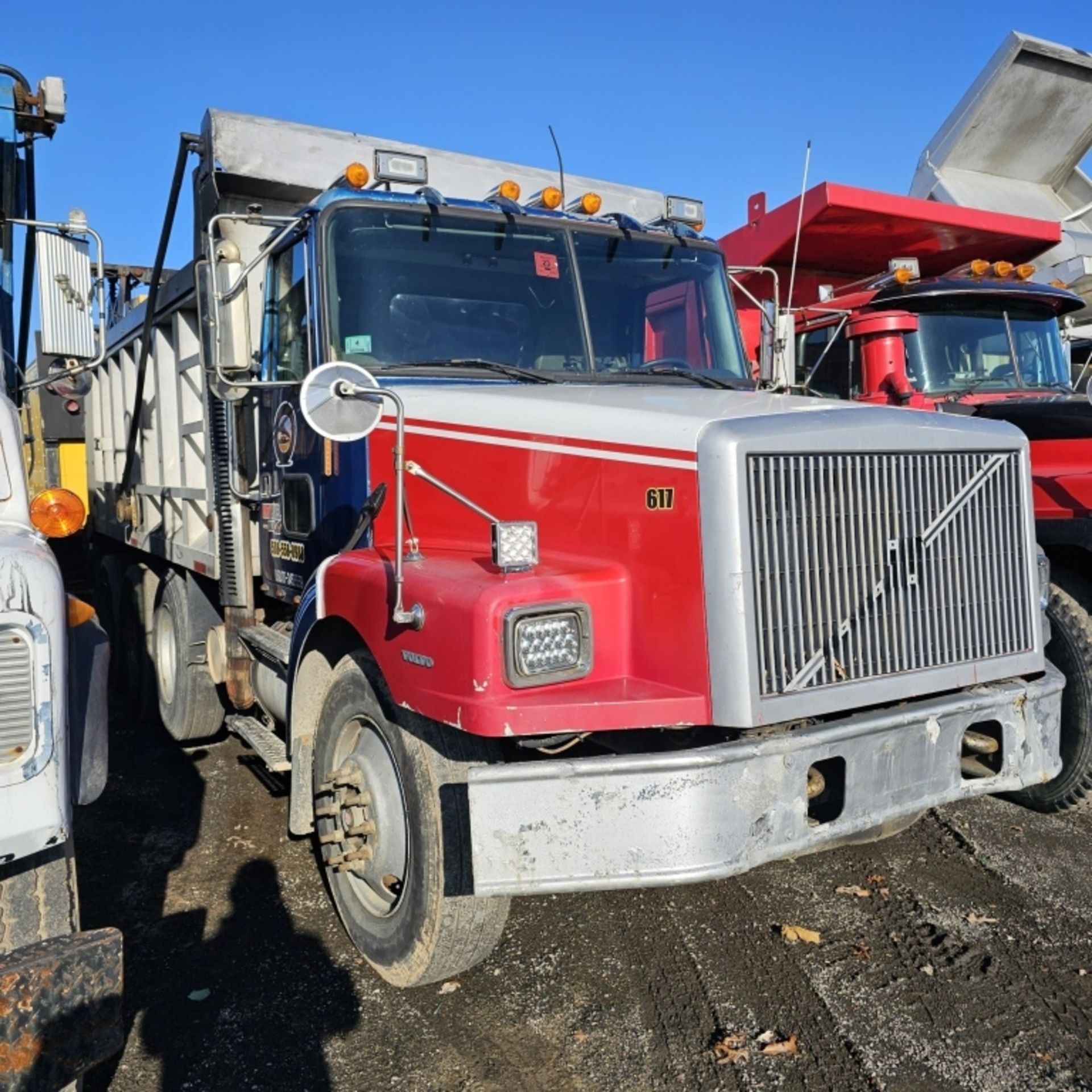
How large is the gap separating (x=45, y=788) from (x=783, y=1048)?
2.15 metres

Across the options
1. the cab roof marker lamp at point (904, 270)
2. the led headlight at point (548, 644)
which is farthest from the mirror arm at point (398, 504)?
the cab roof marker lamp at point (904, 270)

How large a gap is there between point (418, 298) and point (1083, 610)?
129 inches

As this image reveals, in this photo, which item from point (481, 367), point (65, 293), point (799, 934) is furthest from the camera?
point (65, 293)

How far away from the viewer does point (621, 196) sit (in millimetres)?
5211

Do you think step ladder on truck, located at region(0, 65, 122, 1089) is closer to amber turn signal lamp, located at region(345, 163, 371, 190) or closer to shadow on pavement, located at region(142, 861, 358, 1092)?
shadow on pavement, located at region(142, 861, 358, 1092)

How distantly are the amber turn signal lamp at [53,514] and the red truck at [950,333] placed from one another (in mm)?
3156

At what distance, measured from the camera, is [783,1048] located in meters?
2.94

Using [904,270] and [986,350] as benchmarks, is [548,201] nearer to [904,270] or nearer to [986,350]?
[904,270]

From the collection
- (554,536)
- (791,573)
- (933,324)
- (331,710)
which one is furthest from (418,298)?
(933,324)

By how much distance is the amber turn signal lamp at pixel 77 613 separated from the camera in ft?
9.04

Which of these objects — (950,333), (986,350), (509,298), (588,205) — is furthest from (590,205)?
(986,350)

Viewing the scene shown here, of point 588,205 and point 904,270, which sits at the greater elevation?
point 904,270

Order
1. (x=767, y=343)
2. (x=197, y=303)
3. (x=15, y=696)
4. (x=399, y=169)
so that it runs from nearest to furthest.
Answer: (x=15, y=696), (x=399, y=169), (x=767, y=343), (x=197, y=303)

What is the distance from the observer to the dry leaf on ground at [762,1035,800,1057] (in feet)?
9.59
